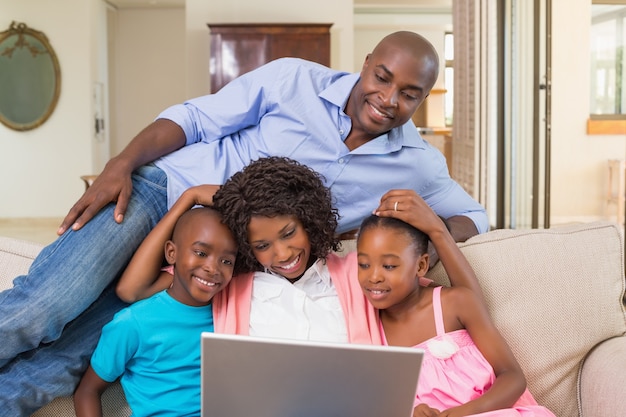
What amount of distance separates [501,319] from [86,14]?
7089 millimetres

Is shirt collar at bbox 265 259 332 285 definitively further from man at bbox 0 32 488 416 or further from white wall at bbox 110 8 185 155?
white wall at bbox 110 8 185 155

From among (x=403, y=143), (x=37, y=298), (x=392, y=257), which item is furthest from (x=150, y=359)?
(x=403, y=143)

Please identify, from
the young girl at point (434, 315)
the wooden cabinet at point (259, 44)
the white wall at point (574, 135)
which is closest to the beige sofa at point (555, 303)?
the young girl at point (434, 315)

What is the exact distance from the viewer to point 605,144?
4789mm

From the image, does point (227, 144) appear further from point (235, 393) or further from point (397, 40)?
point (235, 393)

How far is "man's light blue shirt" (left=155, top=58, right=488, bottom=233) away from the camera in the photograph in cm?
181

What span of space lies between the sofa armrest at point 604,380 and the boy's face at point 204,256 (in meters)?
0.84

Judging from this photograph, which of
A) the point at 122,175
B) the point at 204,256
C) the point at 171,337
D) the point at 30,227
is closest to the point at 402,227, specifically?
the point at 204,256

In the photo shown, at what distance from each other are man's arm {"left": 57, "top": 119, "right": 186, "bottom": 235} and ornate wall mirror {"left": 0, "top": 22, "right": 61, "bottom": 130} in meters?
6.48

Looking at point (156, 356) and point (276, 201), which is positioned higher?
point (276, 201)

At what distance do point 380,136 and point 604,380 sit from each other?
0.75m

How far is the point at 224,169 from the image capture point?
1.85 meters

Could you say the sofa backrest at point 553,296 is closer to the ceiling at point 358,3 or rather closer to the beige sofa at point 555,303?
the beige sofa at point 555,303

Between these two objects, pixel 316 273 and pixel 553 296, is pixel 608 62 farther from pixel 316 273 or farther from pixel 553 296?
pixel 316 273
